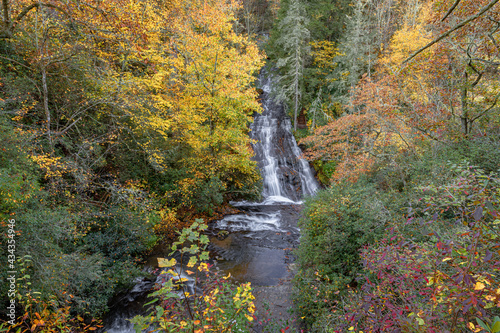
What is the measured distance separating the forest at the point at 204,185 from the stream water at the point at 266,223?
2.54ft

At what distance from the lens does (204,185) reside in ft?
37.3

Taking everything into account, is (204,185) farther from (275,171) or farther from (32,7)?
(32,7)

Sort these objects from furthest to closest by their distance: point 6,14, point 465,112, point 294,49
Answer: point 294,49, point 465,112, point 6,14

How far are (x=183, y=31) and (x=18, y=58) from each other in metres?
5.87

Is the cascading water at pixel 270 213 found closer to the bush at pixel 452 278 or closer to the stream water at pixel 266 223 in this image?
the stream water at pixel 266 223

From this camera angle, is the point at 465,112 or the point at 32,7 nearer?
the point at 32,7

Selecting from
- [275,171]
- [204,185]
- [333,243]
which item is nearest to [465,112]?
[333,243]

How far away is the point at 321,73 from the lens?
65.8 feet

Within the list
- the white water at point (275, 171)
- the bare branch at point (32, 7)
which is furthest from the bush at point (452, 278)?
the white water at point (275, 171)

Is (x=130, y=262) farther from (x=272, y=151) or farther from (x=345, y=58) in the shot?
(x=345, y=58)

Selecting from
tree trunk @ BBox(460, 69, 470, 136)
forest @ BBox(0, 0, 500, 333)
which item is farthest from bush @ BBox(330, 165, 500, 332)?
tree trunk @ BBox(460, 69, 470, 136)

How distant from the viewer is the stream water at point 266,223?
7124 mm

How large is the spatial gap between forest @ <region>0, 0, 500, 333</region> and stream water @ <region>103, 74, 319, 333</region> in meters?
0.78

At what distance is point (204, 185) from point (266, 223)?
3.67 m
